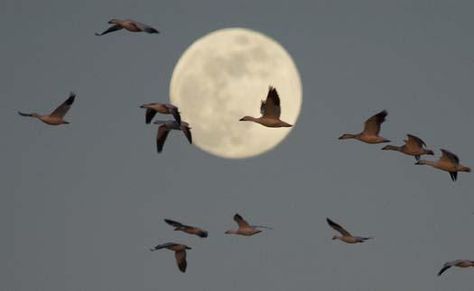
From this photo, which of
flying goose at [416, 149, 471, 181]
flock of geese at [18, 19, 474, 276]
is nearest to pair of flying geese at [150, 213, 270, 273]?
flock of geese at [18, 19, 474, 276]

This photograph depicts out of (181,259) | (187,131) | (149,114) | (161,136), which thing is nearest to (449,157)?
(187,131)

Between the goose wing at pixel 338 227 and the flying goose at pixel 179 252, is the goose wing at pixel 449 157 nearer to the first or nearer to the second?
the goose wing at pixel 338 227

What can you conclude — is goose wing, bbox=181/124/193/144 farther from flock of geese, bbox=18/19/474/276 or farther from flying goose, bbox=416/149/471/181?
flying goose, bbox=416/149/471/181

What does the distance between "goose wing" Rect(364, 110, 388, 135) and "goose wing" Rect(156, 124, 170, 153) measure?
8879 mm

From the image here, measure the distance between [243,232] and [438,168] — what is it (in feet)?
37.9

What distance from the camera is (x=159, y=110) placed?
146 feet

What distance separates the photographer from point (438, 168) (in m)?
45.1

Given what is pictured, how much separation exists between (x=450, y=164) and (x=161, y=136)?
12708 millimetres

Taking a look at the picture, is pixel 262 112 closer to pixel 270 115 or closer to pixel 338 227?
pixel 270 115

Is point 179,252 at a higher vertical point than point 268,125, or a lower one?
lower

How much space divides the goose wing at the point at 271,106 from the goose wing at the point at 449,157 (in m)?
6.79

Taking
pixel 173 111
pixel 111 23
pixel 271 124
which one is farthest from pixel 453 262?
pixel 111 23

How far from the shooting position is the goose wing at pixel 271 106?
138 ft

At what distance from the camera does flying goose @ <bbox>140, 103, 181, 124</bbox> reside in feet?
140
